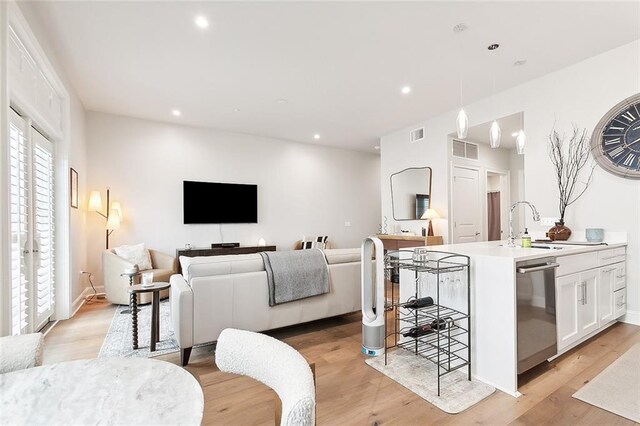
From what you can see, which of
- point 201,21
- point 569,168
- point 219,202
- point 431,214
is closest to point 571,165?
point 569,168

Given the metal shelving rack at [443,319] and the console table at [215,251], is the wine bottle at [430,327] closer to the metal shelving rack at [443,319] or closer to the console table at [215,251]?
the metal shelving rack at [443,319]

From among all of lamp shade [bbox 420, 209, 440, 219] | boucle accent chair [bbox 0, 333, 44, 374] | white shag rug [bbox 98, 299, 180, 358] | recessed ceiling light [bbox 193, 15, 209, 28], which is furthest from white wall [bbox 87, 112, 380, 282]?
boucle accent chair [bbox 0, 333, 44, 374]

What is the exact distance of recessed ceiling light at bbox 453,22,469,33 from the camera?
9.21 feet

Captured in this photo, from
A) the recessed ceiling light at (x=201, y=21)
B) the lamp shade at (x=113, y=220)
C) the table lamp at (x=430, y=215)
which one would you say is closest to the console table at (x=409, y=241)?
the table lamp at (x=430, y=215)

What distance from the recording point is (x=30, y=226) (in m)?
2.77

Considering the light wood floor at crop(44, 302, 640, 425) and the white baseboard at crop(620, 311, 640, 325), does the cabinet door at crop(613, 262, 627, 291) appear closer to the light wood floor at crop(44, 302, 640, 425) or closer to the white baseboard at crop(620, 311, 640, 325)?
the white baseboard at crop(620, 311, 640, 325)

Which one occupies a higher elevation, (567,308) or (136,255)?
(136,255)

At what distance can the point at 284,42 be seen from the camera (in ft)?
10.0

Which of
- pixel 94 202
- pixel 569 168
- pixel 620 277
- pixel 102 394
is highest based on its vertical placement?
pixel 569 168

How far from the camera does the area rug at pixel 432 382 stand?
1.83 m

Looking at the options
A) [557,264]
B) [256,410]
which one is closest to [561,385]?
[557,264]

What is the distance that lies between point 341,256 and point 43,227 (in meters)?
3.07

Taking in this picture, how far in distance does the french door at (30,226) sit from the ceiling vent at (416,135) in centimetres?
529

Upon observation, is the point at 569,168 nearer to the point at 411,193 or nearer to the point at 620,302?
the point at 620,302
